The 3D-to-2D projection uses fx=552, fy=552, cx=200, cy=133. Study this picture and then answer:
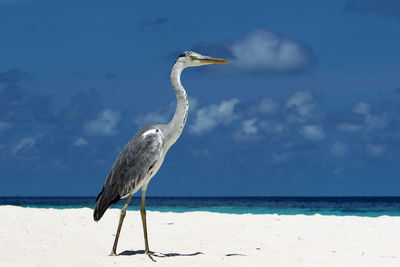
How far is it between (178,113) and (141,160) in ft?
2.98

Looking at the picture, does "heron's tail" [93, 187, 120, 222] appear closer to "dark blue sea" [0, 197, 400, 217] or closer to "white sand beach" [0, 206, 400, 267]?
"white sand beach" [0, 206, 400, 267]

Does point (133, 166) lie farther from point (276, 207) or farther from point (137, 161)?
point (276, 207)

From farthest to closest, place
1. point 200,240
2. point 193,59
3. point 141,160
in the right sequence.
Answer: point 200,240 → point 193,59 → point 141,160

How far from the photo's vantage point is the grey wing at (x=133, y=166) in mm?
7980

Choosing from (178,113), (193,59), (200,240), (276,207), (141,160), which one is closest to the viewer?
(141,160)

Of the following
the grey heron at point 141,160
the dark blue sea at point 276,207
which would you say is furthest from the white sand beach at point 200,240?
the dark blue sea at point 276,207

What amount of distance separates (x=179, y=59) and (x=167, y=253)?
3.11 meters

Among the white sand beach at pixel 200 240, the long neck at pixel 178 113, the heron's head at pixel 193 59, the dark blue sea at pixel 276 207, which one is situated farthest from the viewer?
the dark blue sea at pixel 276 207

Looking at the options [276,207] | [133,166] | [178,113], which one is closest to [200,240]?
[133,166]

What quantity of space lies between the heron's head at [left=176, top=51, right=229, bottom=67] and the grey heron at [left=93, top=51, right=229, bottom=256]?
23cm

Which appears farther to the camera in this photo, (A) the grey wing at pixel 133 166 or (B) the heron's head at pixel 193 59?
(B) the heron's head at pixel 193 59

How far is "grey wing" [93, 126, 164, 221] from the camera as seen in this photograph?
798cm

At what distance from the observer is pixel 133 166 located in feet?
26.3

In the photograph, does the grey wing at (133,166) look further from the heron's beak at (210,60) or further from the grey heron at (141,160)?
the heron's beak at (210,60)
